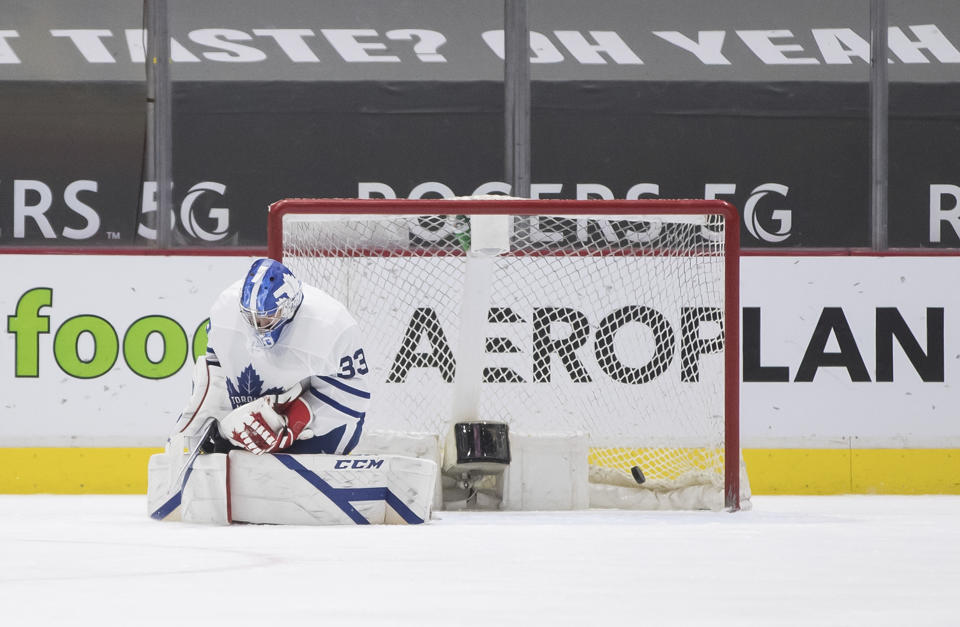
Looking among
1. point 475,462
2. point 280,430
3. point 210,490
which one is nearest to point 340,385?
point 280,430

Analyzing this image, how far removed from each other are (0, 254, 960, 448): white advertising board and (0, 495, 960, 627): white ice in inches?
54.1

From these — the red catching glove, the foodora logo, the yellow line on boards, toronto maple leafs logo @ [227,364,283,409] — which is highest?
the foodora logo

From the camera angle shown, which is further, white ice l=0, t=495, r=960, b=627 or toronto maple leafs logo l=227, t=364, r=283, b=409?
toronto maple leafs logo l=227, t=364, r=283, b=409

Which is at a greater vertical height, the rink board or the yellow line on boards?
the rink board

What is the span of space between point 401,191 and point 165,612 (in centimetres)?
388

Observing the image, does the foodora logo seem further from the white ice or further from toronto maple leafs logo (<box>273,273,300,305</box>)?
toronto maple leafs logo (<box>273,273,300,305</box>)

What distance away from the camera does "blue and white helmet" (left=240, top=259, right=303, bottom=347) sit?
14.7 feet

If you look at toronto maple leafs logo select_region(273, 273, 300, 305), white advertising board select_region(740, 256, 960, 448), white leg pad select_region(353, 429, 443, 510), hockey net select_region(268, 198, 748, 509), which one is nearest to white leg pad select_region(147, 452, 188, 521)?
toronto maple leafs logo select_region(273, 273, 300, 305)

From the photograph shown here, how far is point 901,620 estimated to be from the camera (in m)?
2.50

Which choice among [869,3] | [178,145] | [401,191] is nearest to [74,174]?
[178,145]

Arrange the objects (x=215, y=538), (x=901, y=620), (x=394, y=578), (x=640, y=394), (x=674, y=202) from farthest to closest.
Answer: (x=640, y=394)
(x=674, y=202)
(x=215, y=538)
(x=394, y=578)
(x=901, y=620)

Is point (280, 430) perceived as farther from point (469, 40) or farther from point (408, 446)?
point (469, 40)

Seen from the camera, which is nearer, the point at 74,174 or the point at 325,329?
the point at 325,329

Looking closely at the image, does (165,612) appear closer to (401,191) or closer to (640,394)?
(640,394)
